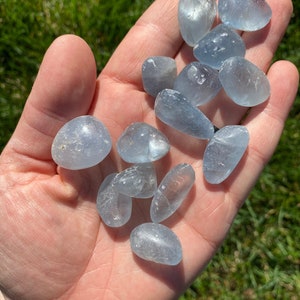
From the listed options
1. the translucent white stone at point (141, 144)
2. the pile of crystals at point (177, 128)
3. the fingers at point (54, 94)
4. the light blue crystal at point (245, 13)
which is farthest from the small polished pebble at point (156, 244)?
the light blue crystal at point (245, 13)

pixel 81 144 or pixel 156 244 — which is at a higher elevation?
pixel 81 144

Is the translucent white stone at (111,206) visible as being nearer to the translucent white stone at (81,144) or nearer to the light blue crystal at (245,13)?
the translucent white stone at (81,144)

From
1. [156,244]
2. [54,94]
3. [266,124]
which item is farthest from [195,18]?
[156,244]

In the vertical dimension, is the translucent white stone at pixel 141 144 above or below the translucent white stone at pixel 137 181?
above

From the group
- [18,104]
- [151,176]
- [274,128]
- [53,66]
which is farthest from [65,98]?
[18,104]

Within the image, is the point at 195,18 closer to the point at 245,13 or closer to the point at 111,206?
the point at 245,13

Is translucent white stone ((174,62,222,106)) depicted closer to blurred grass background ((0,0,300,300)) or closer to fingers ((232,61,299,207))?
fingers ((232,61,299,207))
